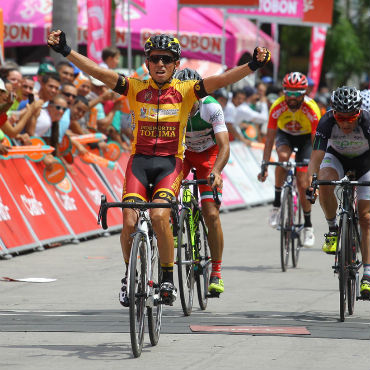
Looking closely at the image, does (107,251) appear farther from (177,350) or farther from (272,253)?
(177,350)

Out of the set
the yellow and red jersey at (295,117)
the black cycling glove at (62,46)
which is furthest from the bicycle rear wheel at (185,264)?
the yellow and red jersey at (295,117)

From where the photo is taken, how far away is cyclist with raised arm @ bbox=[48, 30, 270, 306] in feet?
27.3

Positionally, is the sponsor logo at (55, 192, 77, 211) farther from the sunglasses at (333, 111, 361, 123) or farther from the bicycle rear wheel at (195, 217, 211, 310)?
the sunglasses at (333, 111, 361, 123)

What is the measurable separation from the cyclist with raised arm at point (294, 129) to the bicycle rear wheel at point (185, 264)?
13.6 feet

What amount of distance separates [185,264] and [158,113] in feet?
5.06

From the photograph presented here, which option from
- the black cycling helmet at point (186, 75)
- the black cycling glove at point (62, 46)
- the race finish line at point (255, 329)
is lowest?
the race finish line at point (255, 329)

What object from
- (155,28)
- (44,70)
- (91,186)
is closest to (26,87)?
(44,70)

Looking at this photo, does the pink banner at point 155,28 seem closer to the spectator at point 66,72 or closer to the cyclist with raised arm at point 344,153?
the spectator at point 66,72

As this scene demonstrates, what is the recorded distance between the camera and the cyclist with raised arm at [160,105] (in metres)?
8.34

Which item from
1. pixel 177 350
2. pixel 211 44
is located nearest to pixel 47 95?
pixel 177 350

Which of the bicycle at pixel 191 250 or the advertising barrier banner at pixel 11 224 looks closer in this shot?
the bicycle at pixel 191 250

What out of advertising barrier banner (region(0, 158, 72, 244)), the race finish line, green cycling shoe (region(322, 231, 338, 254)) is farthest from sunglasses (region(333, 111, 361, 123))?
advertising barrier banner (region(0, 158, 72, 244))

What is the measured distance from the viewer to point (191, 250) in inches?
378

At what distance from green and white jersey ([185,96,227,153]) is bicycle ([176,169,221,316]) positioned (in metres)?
0.44
